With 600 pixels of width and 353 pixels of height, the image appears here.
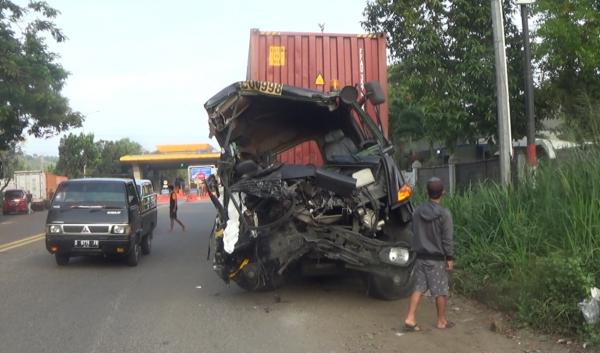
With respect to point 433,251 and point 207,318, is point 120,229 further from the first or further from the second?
point 433,251

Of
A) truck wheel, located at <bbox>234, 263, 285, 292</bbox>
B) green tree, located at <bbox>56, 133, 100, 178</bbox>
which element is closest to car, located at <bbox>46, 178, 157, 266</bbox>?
truck wheel, located at <bbox>234, 263, 285, 292</bbox>

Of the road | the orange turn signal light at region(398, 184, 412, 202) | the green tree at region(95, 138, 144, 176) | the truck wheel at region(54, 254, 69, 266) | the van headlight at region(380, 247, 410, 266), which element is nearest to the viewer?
the road

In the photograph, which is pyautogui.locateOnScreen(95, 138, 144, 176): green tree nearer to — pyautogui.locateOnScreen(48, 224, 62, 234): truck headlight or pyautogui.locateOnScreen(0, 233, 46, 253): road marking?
pyautogui.locateOnScreen(0, 233, 46, 253): road marking

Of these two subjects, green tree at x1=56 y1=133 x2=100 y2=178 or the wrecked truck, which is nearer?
the wrecked truck

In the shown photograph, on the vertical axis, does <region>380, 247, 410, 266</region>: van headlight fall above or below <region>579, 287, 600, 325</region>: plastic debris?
above

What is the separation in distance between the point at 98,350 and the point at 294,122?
455 cm

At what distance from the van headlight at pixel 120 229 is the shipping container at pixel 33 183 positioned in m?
36.4

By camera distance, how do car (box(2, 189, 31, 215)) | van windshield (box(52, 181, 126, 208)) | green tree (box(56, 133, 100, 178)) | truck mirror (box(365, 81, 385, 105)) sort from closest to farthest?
1. truck mirror (box(365, 81, 385, 105))
2. van windshield (box(52, 181, 126, 208))
3. car (box(2, 189, 31, 215))
4. green tree (box(56, 133, 100, 178))

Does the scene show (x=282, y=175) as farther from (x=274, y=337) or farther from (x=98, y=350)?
(x=98, y=350)

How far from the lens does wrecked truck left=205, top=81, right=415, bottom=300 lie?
7348 millimetres

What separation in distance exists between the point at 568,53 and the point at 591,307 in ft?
23.4

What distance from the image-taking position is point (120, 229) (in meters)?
11.1

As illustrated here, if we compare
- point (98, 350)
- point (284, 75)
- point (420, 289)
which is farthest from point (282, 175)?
point (284, 75)

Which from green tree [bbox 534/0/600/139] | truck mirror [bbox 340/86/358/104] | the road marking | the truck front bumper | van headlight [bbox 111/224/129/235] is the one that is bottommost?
the road marking
